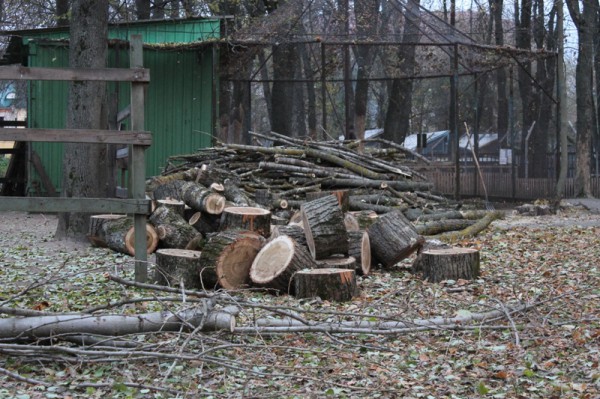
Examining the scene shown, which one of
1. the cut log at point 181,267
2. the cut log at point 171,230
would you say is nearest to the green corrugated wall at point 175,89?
the cut log at point 171,230

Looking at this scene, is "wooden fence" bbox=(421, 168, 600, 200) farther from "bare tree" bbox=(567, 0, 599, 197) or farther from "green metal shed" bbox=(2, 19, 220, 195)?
"green metal shed" bbox=(2, 19, 220, 195)

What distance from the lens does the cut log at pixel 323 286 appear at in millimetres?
7824

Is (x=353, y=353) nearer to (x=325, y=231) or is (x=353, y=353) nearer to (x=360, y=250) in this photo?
(x=325, y=231)

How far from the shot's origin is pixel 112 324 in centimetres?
558

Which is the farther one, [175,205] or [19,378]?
[175,205]

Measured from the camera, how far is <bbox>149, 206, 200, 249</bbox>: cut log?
10234 millimetres

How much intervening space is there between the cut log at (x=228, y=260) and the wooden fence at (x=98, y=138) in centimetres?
64

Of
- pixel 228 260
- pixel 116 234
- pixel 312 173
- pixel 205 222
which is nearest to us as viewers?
pixel 228 260

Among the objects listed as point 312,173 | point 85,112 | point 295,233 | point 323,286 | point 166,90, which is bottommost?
point 323,286

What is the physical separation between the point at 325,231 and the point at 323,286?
3.46ft

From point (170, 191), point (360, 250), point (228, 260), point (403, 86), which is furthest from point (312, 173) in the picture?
point (403, 86)

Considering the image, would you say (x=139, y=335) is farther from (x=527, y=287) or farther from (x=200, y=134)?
(x=200, y=134)

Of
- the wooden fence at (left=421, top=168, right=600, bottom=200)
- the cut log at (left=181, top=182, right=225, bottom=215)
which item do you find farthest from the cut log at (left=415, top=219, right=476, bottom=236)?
the wooden fence at (left=421, top=168, right=600, bottom=200)

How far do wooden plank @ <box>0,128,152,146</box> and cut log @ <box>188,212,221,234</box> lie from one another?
11.4ft
